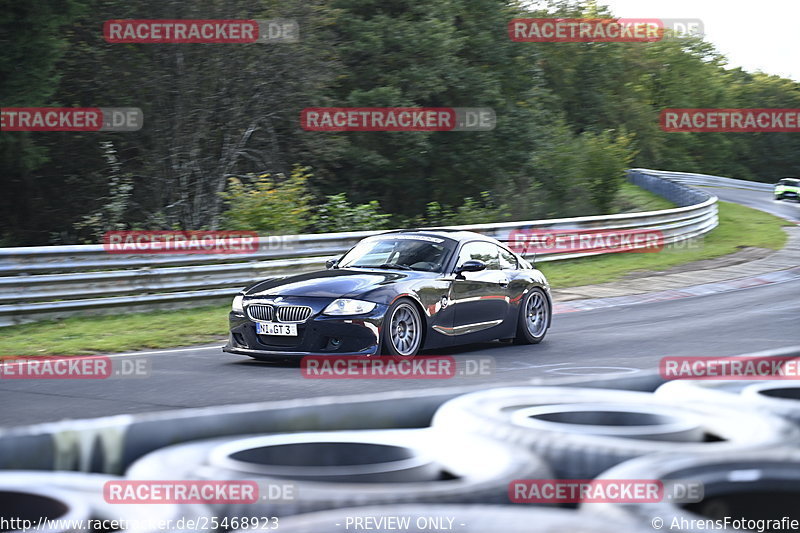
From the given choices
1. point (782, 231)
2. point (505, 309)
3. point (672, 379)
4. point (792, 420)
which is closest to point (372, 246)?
point (505, 309)

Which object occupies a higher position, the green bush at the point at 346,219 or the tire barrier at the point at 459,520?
the green bush at the point at 346,219

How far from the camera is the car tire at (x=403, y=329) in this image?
32.5ft

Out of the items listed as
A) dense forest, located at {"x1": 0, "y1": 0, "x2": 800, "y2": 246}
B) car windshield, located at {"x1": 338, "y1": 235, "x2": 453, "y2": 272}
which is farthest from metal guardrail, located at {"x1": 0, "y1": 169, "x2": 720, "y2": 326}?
car windshield, located at {"x1": 338, "y1": 235, "x2": 453, "y2": 272}

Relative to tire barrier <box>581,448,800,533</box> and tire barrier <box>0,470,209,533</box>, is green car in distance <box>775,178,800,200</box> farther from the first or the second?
tire barrier <box>0,470,209,533</box>

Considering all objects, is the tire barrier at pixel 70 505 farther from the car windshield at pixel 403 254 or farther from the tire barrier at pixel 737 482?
the car windshield at pixel 403 254

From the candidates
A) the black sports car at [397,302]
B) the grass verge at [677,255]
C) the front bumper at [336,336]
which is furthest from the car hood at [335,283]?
the grass verge at [677,255]

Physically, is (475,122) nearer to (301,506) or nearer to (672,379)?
(672,379)

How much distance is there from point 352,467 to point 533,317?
893 centimetres

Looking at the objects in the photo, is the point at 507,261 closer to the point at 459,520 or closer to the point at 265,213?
the point at 265,213

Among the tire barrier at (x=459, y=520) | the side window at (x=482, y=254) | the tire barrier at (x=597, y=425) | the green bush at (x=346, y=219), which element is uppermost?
the green bush at (x=346, y=219)

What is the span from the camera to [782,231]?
33.7 m

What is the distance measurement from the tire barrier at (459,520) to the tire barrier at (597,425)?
0.88 metres

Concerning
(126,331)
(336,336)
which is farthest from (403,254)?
(126,331)

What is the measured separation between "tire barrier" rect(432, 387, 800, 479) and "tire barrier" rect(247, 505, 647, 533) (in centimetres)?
88
